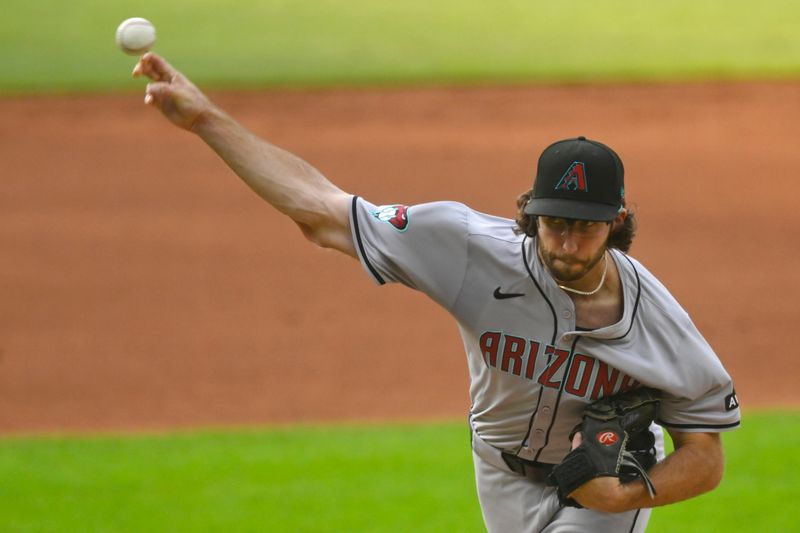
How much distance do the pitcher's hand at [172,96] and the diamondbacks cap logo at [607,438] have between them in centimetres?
161

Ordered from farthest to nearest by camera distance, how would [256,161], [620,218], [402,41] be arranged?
1. [402,41]
2. [620,218]
3. [256,161]

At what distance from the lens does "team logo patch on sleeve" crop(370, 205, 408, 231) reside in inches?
157

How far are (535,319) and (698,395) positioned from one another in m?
0.59

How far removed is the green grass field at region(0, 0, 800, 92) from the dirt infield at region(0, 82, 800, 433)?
77 cm

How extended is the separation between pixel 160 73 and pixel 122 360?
623 cm

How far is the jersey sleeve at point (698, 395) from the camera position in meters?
3.93

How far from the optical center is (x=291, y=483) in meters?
7.09

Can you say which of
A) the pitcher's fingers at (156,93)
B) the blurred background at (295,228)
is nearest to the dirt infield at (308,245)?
the blurred background at (295,228)

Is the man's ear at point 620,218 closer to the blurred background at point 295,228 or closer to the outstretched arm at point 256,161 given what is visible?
the blurred background at point 295,228

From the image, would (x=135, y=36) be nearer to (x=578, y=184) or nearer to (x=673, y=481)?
(x=578, y=184)

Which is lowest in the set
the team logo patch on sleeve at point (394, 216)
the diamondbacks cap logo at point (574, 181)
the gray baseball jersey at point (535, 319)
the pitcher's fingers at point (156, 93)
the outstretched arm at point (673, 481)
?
the outstretched arm at point (673, 481)

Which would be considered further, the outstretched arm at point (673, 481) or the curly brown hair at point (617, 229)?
the curly brown hair at point (617, 229)

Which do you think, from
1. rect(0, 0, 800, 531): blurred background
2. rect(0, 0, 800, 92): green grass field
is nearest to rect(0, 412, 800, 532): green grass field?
rect(0, 0, 800, 531): blurred background

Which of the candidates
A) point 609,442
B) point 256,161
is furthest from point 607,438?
point 256,161
